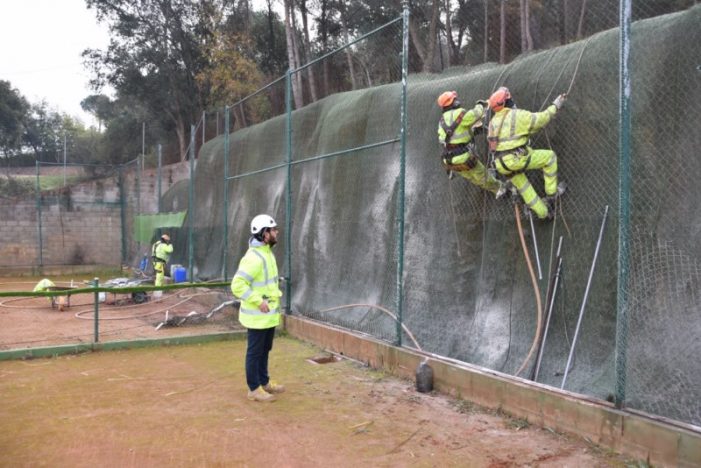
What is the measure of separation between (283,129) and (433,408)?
8.21 meters

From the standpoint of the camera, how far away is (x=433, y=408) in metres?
5.39

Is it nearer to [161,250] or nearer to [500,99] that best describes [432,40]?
[161,250]

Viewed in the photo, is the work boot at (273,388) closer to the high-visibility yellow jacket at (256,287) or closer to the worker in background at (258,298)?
the worker in background at (258,298)

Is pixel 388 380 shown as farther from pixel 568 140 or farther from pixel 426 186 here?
pixel 568 140

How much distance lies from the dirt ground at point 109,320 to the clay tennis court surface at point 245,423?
6.10 feet

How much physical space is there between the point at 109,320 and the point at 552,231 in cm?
785

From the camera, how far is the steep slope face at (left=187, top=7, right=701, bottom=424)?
182 inches

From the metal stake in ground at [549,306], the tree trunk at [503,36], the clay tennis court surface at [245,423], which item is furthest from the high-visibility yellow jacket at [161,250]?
the metal stake in ground at [549,306]

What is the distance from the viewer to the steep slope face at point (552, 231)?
15.1 feet

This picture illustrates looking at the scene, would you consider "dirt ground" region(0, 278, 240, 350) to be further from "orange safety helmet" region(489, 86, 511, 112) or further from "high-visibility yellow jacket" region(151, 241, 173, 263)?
"orange safety helmet" region(489, 86, 511, 112)

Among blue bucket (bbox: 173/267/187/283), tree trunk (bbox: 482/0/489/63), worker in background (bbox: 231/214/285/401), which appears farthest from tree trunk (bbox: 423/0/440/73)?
worker in background (bbox: 231/214/285/401)

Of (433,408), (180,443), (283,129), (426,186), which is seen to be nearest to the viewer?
(180,443)

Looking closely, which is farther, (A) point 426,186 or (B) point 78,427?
(A) point 426,186

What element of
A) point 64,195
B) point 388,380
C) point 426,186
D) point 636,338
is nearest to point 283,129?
point 426,186
